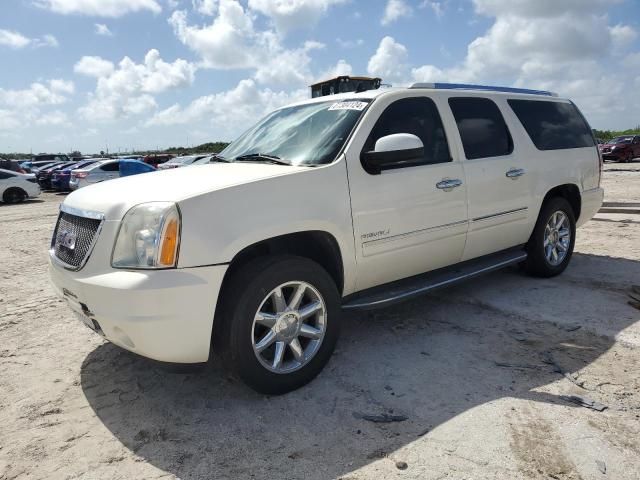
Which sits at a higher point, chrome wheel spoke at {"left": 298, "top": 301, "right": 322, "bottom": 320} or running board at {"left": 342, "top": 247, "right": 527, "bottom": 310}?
chrome wheel spoke at {"left": 298, "top": 301, "right": 322, "bottom": 320}

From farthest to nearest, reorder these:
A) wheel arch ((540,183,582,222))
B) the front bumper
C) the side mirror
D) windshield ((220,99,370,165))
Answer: wheel arch ((540,183,582,222)) < windshield ((220,99,370,165)) < the side mirror < the front bumper

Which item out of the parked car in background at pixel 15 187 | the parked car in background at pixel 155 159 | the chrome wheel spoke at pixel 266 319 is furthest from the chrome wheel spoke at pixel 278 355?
the parked car in background at pixel 155 159

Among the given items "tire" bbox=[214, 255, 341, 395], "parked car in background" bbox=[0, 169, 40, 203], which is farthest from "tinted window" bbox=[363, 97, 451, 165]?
"parked car in background" bbox=[0, 169, 40, 203]

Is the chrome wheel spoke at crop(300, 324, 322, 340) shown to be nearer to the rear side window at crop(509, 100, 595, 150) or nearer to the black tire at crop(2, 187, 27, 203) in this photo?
the rear side window at crop(509, 100, 595, 150)

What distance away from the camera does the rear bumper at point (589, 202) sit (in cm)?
571

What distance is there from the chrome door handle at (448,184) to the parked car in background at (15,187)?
19402 mm

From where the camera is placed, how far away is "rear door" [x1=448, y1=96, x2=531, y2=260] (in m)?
4.24

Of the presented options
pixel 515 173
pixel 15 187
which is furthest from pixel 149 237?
pixel 15 187

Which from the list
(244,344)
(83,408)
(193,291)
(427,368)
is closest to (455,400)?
(427,368)

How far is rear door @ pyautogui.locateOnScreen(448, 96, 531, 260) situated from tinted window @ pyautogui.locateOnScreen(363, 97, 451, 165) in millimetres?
239

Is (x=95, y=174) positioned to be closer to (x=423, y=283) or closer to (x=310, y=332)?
Result: (x=423, y=283)

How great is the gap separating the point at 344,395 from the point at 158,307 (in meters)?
1.28

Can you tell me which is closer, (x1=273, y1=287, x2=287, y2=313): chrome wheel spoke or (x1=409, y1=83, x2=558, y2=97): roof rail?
(x1=273, y1=287, x2=287, y2=313): chrome wheel spoke

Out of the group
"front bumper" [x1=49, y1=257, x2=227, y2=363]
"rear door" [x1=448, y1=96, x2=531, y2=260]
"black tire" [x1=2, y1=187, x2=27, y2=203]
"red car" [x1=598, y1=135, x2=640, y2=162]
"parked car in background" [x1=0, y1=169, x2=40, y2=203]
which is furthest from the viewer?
"red car" [x1=598, y1=135, x2=640, y2=162]
